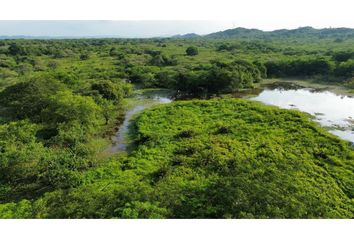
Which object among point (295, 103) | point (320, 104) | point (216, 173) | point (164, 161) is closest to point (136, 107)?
point (164, 161)

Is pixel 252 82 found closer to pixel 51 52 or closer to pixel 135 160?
pixel 135 160

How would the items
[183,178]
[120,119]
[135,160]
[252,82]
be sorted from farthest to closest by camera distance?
[252,82]
[120,119]
[135,160]
[183,178]

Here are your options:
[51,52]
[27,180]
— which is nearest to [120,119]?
[27,180]

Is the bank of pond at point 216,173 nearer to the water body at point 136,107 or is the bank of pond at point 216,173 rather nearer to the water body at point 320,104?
the water body at point 136,107

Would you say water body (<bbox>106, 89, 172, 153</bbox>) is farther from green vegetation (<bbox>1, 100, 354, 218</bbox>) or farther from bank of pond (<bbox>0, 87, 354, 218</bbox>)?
green vegetation (<bbox>1, 100, 354, 218</bbox>)

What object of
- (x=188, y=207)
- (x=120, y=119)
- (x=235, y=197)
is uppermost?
(x=235, y=197)

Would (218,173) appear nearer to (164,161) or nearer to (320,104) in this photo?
(164,161)
